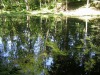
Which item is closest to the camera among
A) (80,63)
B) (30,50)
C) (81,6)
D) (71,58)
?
(80,63)

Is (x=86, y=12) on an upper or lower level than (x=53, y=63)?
lower

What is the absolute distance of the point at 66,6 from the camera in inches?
2781

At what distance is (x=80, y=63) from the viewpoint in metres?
17.2

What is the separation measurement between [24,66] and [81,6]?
55774 millimetres

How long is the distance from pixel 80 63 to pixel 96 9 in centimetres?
5044

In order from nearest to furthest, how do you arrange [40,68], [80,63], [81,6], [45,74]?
[45,74] → [40,68] → [80,63] → [81,6]

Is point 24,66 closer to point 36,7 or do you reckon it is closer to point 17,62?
point 17,62

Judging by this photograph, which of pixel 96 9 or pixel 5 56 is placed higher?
pixel 5 56

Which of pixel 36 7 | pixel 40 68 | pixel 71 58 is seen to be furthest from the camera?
pixel 36 7

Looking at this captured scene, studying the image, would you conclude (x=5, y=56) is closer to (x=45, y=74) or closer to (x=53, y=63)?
(x=53, y=63)

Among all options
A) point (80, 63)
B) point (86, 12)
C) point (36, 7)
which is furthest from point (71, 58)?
point (36, 7)

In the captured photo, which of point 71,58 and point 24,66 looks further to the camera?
point 71,58

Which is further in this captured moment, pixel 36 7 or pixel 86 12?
pixel 36 7

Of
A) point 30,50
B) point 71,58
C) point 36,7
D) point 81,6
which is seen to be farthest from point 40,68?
point 36,7
